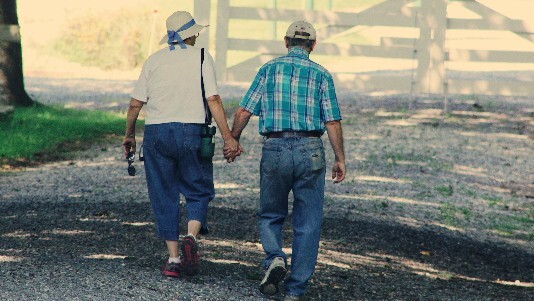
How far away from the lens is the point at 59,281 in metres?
A: 7.62

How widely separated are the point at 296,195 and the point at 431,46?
1669 cm

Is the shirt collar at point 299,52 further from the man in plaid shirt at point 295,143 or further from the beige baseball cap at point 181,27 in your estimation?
the beige baseball cap at point 181,27

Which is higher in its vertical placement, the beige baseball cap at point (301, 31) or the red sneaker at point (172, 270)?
the beige baseball cap at point (301, 31)

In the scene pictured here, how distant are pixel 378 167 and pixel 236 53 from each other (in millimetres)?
23984

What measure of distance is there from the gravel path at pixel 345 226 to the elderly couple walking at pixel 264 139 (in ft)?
1.12

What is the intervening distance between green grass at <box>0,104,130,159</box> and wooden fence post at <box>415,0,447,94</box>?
6318 millimetres

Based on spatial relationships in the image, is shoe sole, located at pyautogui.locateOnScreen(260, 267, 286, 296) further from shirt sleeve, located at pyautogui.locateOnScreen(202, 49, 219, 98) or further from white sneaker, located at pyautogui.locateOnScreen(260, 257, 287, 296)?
shirt sleeve, located at pyautogui.locateOnScreen(202, 49, 219, 98)

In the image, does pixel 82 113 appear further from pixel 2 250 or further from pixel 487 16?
pixel 2 250

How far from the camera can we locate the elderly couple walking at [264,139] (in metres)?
7.42

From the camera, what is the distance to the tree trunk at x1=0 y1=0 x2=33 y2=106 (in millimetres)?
19625

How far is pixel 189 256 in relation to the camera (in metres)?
7.93

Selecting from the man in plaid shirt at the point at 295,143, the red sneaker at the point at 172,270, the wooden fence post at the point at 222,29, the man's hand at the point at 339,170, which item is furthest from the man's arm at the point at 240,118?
the wooden fence post at the point at 222,29

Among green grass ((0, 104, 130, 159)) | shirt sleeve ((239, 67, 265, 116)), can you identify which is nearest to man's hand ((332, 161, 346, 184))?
shirt sleeve ((239, 67, 265, 116))

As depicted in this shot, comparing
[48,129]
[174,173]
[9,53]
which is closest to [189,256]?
[174,173]
